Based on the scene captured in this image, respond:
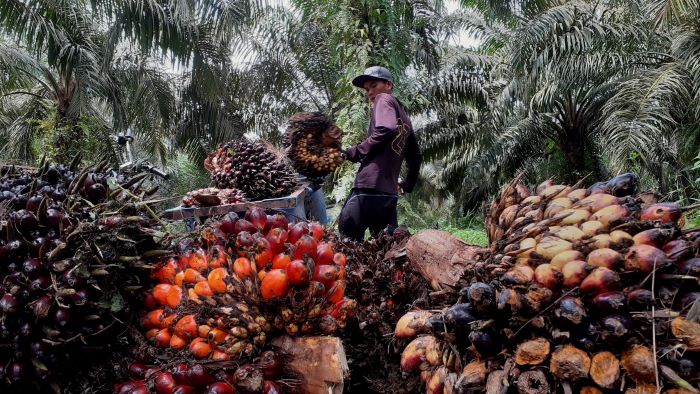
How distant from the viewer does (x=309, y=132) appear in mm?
4266

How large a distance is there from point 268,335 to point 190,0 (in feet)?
21.2

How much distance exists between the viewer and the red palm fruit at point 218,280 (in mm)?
1561

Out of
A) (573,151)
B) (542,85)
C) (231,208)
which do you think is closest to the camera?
(231,208)

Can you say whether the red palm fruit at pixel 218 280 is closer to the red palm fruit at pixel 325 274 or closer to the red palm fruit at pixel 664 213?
the red palm fruit at pixel 325 274

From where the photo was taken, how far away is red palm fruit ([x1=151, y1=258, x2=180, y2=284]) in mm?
1660

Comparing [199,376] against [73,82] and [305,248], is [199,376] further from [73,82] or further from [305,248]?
[73,82]

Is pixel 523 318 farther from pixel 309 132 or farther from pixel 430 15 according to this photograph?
pixel 430 15

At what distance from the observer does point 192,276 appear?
5.32 feet

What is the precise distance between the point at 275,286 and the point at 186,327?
28cm

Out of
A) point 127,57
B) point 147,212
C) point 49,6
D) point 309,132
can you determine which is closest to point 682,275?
point 147,212

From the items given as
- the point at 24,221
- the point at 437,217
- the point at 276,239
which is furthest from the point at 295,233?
the point at 437,217

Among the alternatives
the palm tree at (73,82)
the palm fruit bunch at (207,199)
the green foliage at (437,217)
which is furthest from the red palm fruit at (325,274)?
the palm tree at (73,82)

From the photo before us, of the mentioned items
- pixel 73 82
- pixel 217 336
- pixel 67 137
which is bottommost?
pixel 217 336

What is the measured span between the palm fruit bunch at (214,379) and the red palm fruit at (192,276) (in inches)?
10.0
